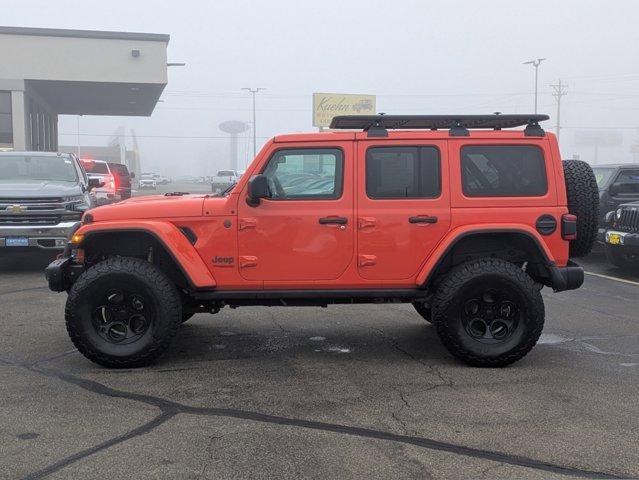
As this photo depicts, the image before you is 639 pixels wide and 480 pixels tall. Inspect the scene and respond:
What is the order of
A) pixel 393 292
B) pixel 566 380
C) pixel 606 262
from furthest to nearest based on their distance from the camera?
pixel 606 262 < pixel 393 292 < pixel 566 380

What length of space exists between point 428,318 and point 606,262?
700cm

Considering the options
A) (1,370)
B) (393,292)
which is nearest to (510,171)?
(393,292)

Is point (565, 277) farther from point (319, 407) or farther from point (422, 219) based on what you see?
point (319, 407)

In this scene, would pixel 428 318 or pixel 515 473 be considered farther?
pixel 428 318

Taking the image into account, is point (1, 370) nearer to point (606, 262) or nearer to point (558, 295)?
point (558, 295)

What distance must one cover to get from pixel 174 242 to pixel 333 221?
1.29m

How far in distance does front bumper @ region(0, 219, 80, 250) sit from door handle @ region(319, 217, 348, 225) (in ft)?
19.7

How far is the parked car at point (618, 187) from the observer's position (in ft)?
39.9

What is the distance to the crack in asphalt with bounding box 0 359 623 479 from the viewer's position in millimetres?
3584

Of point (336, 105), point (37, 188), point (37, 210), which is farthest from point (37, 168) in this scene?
point (336, 105)

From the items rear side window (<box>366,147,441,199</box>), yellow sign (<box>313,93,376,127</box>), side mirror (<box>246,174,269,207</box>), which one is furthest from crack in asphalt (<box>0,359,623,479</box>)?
yellow sign (<box>313,93,376,127</box>)

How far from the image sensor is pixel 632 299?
8703 millimetres

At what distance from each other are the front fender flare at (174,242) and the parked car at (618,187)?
8.95m

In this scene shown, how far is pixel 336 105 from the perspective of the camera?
62.8 m
